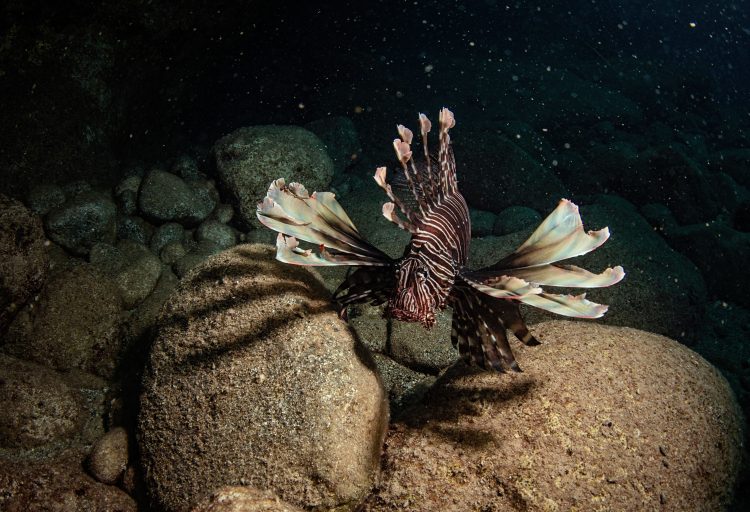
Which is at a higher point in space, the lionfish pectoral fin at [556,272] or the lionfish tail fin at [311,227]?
the lionfish tail fin at [311,227]

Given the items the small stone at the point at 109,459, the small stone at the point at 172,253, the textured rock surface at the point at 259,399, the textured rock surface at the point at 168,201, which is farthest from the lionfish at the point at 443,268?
the textured rock surface at the point at 168,201

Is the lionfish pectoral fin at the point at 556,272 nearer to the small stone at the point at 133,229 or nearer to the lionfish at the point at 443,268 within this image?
the lionfish at the point at 443,268

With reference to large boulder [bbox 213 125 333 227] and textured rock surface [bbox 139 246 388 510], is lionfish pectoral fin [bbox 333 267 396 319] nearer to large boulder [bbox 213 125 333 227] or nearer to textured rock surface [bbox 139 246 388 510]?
textured rock surface [bbox 139 246 388 510]

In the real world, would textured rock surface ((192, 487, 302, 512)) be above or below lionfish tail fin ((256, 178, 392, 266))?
below

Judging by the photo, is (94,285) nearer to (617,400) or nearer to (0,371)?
(0,371)

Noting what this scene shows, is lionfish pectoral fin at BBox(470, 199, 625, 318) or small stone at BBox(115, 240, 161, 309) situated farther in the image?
small stone at BBox(115, 240, 161, 309)

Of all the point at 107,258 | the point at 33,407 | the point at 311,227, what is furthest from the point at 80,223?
the point at 311,227

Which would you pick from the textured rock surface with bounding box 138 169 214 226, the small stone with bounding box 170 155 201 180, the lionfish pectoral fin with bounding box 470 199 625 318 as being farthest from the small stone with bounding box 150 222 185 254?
the lionfish pectoral fin with bounding box 470 199 625 318
